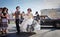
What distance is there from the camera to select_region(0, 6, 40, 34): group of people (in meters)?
2.27

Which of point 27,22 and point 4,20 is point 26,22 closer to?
point 27,22

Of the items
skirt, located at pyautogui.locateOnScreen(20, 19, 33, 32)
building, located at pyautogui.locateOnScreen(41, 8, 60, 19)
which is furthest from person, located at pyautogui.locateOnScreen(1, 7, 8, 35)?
building, located at pyautogui.locateOnScreen(41, 8, 60, 19)

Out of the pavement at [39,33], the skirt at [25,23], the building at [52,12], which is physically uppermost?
the building at [52,12]

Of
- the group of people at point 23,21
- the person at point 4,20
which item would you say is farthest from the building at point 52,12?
the person at point 4,20

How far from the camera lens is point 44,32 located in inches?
89.2

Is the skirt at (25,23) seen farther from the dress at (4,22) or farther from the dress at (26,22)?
the dress at (4,22)

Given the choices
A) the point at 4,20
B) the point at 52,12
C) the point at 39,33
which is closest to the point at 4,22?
the point at 4,20

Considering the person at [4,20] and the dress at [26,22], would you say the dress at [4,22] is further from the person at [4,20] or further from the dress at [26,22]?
the dress at [26,22]

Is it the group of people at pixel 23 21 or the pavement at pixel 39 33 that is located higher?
the group of people at pixel 23 21

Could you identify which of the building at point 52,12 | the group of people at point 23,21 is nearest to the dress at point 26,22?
the group of people at point 23,21

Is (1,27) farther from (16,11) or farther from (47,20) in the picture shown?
(47,20)

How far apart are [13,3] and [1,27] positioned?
35 centimetres

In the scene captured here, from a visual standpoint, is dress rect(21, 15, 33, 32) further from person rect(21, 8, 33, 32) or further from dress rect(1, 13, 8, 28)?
dress rect(1, 13, 8, 28)

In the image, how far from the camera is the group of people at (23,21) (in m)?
2.27
